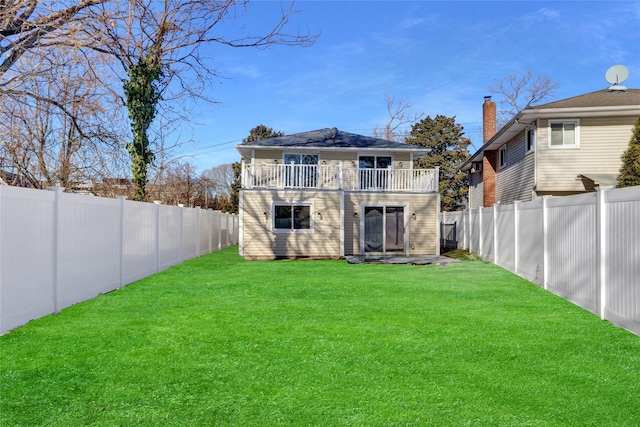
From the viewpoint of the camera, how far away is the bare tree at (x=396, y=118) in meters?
38.4

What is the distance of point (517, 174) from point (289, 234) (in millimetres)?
9869

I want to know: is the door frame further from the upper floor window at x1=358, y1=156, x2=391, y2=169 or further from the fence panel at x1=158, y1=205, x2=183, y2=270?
the fence panel at x1=158, y1=205, x2=183, y2=270

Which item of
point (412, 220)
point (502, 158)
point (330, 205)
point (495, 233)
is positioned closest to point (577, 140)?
point (502, 158)

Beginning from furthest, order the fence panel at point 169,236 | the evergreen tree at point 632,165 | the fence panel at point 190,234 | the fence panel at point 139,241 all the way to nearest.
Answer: the fence panel at point 190,234 → the evergreen tree at point 632,165 → the fence panel at point 169,236 → the fence panel at point 139,241

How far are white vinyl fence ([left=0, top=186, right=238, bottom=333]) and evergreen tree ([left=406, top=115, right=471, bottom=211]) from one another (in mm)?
34137

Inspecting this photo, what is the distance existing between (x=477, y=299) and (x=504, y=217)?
4.79m

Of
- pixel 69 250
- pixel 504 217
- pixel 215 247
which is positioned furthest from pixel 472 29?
pixel 69 250

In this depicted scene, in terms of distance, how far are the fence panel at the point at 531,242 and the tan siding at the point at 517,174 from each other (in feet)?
22.6

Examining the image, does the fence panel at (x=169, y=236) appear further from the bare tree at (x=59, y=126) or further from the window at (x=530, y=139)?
the window at (x=530, y=139)

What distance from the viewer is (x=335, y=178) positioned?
57.7 ft

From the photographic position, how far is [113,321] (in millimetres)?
5781

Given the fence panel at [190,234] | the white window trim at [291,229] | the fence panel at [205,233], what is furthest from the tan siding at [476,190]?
the fence panel at [190,234]

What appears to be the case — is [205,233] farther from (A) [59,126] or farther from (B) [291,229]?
(A) [59,126]

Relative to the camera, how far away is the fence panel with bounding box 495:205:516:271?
10.7 metres
